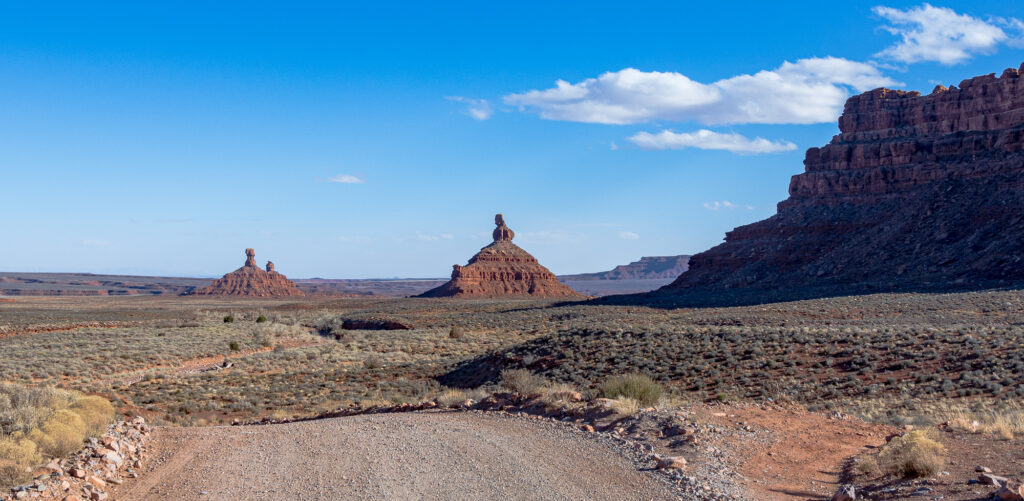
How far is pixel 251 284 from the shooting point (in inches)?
7303

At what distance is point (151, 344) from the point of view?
38.2 meters

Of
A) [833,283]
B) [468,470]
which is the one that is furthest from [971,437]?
[833,283]

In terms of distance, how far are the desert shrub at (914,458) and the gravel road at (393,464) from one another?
2.63m

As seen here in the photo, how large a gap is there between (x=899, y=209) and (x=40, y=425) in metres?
82.5

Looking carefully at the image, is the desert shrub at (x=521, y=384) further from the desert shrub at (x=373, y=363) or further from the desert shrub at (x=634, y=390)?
the desert shrub at (x=373, y=363)

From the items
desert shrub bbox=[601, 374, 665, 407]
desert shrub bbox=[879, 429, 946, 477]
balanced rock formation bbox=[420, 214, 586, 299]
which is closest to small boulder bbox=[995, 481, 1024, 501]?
desert shrub bbox=[879, 429, 946, 477]

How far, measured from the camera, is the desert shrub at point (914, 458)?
8.25 meters

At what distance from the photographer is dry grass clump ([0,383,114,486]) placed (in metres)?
9.02

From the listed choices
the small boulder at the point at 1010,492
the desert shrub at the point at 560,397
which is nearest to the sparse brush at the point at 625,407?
the desert shrub at the point at 560,397

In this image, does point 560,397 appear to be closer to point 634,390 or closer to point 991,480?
point 634,390

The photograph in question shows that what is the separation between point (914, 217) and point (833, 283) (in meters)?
13.5

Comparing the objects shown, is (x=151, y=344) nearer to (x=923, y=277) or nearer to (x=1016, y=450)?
(x=1016, y=450)

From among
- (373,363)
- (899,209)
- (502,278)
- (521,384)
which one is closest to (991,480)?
(521,384)

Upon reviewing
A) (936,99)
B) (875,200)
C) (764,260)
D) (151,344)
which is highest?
(936,99)
